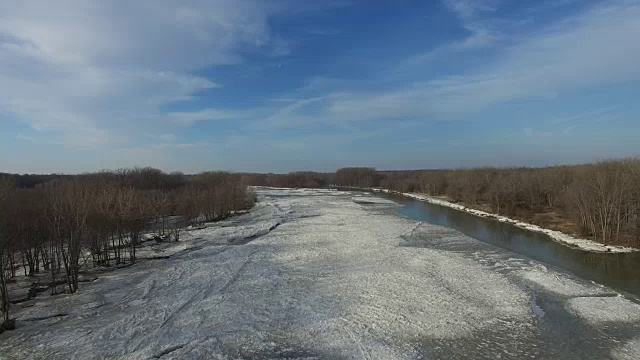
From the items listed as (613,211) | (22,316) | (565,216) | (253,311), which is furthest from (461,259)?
(565,216)

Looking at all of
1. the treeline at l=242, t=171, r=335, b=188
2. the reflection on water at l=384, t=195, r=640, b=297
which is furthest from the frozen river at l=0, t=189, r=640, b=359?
the treeline at l=242, t=171, r=335, b=188

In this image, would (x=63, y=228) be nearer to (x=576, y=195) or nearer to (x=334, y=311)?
(x=334, y=311)

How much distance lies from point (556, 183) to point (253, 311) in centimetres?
4705

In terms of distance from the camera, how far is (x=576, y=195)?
3478 cm

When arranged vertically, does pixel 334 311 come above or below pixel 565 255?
above

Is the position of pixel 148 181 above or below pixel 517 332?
above

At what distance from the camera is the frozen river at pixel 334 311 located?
12.5 m

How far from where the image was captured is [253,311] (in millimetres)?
15594

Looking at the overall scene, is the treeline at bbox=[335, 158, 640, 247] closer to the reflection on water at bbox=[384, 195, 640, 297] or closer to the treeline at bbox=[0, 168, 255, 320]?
the reflection on water at bbox=[384, 195, 640, 297]

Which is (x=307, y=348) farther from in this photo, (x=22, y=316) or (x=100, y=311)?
(x=22, y=316)

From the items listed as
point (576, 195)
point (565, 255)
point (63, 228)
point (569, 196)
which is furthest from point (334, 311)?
point (569, 196)

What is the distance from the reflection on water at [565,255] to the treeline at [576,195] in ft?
12.7

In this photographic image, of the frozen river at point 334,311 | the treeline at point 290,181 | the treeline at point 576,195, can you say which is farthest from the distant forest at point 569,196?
the treeline at point 290,181

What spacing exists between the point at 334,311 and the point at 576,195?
28776 millimetres
